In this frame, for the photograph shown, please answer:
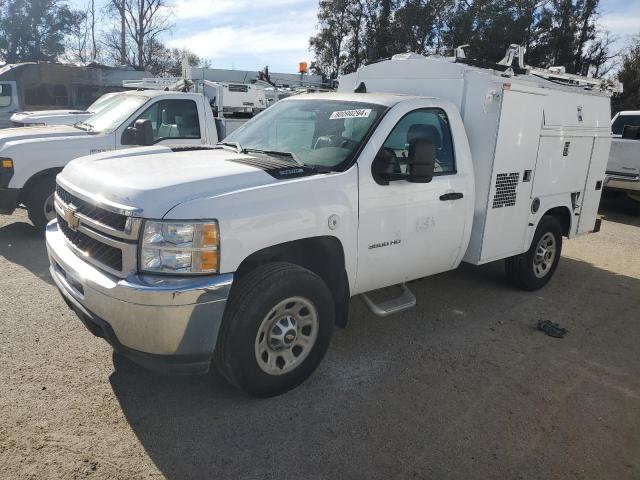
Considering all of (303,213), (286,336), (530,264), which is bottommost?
(530,264)

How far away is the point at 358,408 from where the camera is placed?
3439 mm

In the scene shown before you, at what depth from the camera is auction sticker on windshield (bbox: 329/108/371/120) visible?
4055 millimetres

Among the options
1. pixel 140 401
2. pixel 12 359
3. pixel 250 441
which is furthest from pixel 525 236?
pixel 12 359

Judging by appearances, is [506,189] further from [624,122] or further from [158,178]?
[624,122]

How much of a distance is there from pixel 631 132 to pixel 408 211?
9.61 meters

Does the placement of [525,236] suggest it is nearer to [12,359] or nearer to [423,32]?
[12,359]

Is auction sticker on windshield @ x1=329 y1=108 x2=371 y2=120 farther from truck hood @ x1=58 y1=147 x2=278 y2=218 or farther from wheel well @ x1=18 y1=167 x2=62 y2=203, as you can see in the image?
wheel well @ x1=18 y1=167 x2=62 y2=203

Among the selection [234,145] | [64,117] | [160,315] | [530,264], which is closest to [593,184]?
[530,264]

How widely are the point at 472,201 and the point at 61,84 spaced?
21753 millimetres

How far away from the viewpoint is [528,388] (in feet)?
12.6

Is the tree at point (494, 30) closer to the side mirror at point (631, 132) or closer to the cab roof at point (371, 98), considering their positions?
the side mirror at point (631, 132)

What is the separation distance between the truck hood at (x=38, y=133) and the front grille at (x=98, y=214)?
3.99 metres

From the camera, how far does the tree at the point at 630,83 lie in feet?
83.1

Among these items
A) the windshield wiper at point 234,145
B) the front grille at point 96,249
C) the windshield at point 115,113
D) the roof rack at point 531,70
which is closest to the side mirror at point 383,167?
the windshield wiper at point 234,145
